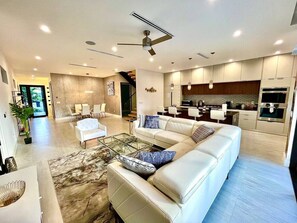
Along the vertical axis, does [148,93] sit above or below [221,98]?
above

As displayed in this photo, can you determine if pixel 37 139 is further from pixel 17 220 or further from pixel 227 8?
pixel 227 8

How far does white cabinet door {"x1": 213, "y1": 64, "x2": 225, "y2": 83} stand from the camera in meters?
5.83

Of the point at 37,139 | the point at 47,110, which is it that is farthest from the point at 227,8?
the point at 47,110

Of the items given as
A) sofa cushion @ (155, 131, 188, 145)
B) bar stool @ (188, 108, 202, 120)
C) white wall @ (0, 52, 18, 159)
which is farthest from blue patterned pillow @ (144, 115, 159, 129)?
white wall @ (0, 52, 18, 159)

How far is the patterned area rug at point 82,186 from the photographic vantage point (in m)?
1.70

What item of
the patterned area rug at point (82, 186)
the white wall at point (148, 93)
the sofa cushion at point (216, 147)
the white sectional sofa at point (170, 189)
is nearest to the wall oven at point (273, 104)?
the sofa cushion at point (216, 147)

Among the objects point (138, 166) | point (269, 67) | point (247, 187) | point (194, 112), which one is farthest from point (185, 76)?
point (138, 166)

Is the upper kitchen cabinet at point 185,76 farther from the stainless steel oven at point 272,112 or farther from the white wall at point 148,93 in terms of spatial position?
the stainless steel oven at point 272,112

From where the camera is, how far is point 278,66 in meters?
4.56

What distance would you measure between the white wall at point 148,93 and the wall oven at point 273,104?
15.8ft

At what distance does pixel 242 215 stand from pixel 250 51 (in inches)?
180

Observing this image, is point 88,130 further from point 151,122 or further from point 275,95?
point 275,95

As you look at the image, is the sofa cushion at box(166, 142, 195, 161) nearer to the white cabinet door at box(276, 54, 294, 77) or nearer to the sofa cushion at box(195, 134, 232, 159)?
the sofa cushion at box(195, 134, 232, 159)

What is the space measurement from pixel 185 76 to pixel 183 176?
6.68 metres
